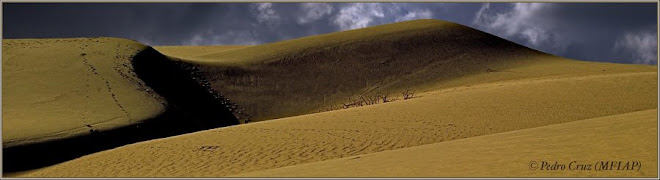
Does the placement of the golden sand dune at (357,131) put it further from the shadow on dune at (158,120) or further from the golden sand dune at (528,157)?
the golden sand dune at (528,157)

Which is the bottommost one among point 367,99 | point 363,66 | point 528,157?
point 528,157

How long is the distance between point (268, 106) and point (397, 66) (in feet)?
38.1

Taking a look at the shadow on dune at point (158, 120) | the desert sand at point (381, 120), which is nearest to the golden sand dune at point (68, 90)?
the desert sand at point (381, 120)

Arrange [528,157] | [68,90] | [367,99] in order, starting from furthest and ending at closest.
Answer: [367,99] → [68,90] → [528,157]

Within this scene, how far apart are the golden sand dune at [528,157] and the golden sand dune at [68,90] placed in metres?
12.0

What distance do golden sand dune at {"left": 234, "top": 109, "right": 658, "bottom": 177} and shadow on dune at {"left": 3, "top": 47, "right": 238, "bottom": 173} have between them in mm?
9952

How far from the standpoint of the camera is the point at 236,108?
1487 inches

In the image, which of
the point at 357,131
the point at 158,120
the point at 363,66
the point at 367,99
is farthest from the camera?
the point at 363,66

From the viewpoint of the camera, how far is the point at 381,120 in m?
20.4

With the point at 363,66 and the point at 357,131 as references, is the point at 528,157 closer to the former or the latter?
the point at 357,131

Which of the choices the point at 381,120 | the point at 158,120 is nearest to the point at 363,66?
the point at 158,120

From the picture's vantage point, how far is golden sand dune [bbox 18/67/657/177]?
55.8 feet

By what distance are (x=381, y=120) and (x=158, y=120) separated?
36.2ft

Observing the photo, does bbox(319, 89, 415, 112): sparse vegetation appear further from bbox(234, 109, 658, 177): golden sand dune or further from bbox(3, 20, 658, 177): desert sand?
bbox(234, 109, 658, 177): golden sand dune
